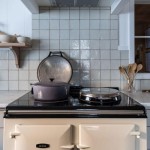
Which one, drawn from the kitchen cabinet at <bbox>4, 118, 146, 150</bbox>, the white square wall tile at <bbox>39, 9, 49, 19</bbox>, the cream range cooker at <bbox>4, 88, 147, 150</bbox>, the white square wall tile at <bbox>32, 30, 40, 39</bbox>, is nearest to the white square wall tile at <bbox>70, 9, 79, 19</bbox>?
the white square wall tile at <bbox>39, 9, 49, 19</bbox>

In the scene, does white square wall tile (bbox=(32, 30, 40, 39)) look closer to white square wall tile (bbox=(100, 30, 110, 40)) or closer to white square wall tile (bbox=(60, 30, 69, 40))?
white square wall tile (bbox=(60, 30, 69, 40))

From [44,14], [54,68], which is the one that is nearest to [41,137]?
[54,68]

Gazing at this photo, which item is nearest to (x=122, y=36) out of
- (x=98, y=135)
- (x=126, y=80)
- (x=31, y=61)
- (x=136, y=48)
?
(x=136, y=48)

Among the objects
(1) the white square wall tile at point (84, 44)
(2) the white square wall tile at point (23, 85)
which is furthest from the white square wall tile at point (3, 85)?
(1) the white square wall tile at point (84, 44)

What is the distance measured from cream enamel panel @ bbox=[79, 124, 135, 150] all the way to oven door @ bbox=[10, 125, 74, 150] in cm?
11

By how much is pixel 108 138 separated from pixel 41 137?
0.39 meters

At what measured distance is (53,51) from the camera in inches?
87.7

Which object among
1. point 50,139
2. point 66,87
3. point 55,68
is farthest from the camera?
point 55,68

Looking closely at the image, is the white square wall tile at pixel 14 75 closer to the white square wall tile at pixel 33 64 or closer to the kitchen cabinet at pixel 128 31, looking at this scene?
the white square wall tile at pixel 33 64

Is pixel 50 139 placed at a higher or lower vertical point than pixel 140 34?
lower

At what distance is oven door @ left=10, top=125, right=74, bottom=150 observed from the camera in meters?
1.35

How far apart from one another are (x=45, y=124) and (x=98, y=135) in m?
0.32

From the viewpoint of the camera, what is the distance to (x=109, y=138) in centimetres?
135

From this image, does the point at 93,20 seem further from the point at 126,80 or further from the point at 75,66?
the point at 126,80
